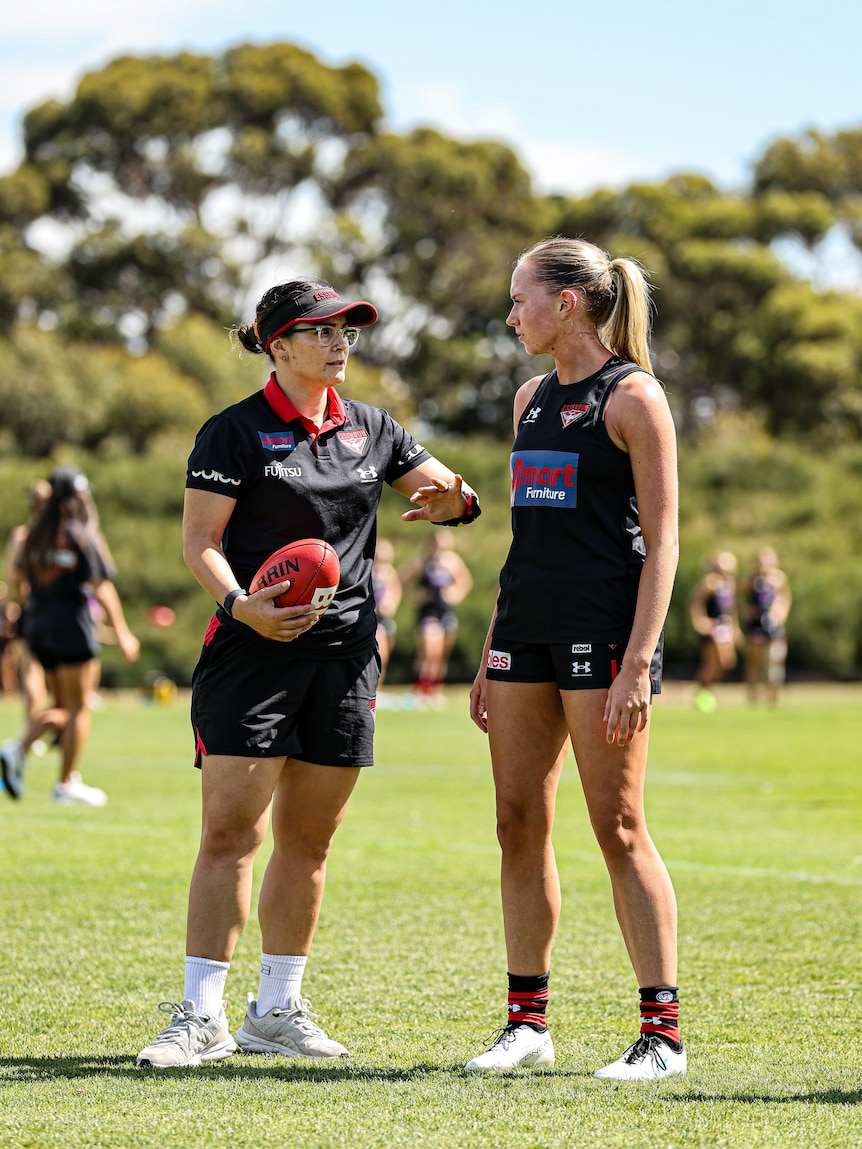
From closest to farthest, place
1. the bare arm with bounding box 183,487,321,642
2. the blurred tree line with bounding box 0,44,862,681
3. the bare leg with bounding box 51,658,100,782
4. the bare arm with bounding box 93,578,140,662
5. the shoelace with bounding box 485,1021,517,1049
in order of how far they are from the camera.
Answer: the bare arm with bounding box 183,487,321,642
the shoelace with bounding box 485,1021,517,1049
the bare arm with bounding box 93,578,140,662
the bare leg with bounding box 51,658,100,782
the blurred tree line with bounding box 0,44,862,681

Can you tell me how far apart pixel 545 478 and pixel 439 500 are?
1.72ft

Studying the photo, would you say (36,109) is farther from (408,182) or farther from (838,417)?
(838,417)

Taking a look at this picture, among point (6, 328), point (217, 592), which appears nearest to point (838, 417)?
point (6, 328)

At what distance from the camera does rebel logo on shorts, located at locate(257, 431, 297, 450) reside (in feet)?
14.8

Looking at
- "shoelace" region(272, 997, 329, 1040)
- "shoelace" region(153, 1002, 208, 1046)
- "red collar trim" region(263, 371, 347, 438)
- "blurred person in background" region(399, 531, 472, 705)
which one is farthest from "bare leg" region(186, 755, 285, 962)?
"blurred person in background" region(399, 531, 472, 705)

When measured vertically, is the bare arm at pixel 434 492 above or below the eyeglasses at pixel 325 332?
below

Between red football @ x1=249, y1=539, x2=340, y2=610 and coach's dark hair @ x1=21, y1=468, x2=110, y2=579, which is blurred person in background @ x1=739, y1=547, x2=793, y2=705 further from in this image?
red football @ x1=249, y1=539, x2=340, y2=610

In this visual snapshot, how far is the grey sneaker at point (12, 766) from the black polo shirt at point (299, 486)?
261 inches

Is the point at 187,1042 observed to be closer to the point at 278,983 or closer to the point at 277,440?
the point at 278,983

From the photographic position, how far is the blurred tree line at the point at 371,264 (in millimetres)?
40938

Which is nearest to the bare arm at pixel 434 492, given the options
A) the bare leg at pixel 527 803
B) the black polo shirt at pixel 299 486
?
the black polo shirt at pixel 299 486

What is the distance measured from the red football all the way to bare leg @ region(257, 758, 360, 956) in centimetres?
61

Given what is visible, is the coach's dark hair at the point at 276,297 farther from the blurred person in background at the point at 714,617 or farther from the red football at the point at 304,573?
the blurred person in background at the point at 714,617

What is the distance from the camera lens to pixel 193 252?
A: 4578cm
